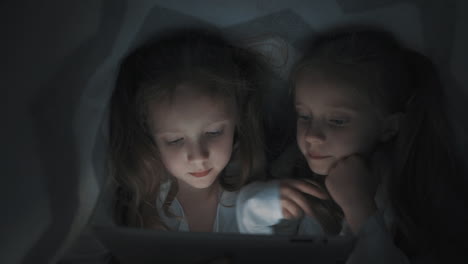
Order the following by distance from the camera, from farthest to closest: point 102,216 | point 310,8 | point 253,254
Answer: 1. point 102,216
2. point 310,8
3. point 253,254

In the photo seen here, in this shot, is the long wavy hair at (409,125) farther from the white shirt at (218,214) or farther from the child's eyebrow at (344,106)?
the white shirt at (218,214)

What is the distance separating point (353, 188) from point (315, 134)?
13 cm

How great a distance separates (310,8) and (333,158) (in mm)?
287

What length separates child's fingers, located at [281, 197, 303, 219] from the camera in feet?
2.87

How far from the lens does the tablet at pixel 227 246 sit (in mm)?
655

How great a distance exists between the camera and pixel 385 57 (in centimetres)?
78

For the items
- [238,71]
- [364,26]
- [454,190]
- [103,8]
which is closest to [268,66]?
[238,71]

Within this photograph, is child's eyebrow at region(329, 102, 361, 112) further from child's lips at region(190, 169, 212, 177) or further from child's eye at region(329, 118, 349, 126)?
child's lips at region(190, 169, 212, 177)

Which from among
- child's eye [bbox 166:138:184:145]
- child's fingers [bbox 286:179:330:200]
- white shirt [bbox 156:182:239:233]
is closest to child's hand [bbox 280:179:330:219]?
child's fingers [bbox 286:179:330:200]

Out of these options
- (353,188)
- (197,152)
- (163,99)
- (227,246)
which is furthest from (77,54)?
(353,188)

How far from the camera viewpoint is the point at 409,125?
0.82 meters

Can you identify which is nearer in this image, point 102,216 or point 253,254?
point 253,254

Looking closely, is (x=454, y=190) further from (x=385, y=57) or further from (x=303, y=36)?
(x=303, y=36)

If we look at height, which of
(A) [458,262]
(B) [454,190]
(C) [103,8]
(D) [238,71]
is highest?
(C) [103,8]
